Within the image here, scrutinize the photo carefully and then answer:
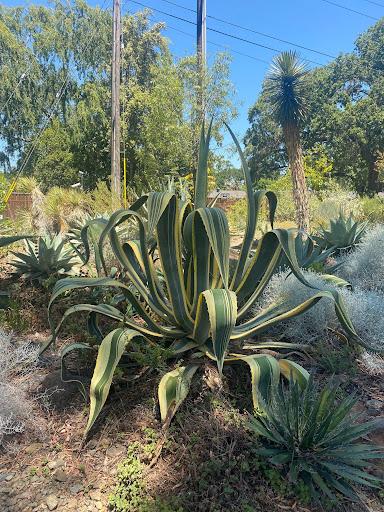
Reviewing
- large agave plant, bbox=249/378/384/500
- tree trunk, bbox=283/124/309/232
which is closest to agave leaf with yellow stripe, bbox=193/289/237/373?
large agave plant, bbox=249/378/384/500

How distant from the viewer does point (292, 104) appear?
1227 cm

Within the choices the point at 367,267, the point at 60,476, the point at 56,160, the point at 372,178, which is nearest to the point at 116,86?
the point at 367,267

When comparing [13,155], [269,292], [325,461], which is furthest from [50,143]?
[325,461]

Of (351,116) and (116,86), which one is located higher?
(351,116)

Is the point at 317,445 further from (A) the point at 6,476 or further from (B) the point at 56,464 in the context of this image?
(A) the point at 6,476

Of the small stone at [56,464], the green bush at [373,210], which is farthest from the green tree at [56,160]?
the small stone at [56,464]

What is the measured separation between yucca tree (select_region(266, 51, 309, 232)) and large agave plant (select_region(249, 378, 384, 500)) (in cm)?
1038

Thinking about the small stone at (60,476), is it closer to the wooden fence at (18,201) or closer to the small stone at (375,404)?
the small stone at (375,404)

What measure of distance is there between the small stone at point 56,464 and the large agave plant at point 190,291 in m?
0.24

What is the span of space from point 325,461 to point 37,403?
1.60m

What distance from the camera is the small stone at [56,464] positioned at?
2139 mm

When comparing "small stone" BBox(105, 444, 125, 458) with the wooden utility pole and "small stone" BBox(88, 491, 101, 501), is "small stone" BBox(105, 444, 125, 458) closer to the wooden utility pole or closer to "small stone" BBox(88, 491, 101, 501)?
"small stone" BBox(88, 491, 101, 501)

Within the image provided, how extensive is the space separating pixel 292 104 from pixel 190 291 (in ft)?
35.4

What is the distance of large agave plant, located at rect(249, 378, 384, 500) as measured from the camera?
1.91 meters
